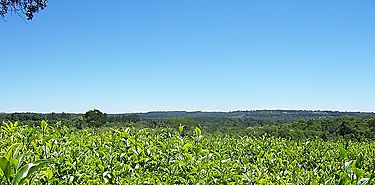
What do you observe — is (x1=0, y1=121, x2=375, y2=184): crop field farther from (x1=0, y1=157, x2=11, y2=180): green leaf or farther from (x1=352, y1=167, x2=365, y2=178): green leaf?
(x1=0, y1=157, x2=11, y2=180): green leaf

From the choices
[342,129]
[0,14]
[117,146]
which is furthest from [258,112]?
[117,146]

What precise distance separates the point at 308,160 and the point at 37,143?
434 centimetres

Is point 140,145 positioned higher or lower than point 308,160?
higher

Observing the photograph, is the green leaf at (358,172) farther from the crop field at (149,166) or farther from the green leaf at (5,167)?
the green leaf at (5,167)

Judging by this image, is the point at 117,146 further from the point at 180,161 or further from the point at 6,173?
the point at 6,173

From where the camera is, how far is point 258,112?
253 feet

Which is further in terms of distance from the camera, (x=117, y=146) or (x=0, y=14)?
(x=0, y=14)

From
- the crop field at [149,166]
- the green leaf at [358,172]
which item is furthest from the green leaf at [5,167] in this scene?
the green leaf at [358,172]

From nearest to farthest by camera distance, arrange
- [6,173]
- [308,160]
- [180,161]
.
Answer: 1. [6,173]
2. [180,161]
3. [308,160]

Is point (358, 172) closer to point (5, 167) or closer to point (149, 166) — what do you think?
point (5, 167)

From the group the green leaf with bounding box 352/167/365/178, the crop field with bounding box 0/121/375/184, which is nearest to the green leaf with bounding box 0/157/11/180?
the crop field with bounding box 0/121/375/184

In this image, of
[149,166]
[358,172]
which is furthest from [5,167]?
[149,166]

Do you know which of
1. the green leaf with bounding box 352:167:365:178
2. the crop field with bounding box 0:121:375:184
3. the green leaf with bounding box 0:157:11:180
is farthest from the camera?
the crop field with bounding box 0:121:375:184

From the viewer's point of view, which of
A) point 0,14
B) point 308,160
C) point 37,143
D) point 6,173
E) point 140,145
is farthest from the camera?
point 0,14
